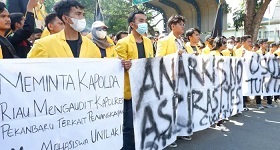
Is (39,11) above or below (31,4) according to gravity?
above

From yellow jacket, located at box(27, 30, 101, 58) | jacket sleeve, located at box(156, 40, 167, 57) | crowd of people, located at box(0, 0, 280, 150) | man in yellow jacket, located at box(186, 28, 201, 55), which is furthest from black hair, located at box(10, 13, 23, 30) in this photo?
man in yellow jacket, located at box(186, 28, 201, 55)

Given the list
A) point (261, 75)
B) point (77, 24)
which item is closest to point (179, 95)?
point (77, 24)

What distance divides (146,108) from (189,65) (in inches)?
52.6

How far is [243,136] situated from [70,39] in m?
3.46

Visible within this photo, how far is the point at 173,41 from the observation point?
4578 mm

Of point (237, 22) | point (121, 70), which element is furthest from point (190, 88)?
point (237, 22)

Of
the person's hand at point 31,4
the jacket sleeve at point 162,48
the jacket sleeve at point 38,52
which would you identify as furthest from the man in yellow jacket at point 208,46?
the jacket sleeve at point 38,52

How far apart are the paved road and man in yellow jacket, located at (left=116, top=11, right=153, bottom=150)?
1.03 meters

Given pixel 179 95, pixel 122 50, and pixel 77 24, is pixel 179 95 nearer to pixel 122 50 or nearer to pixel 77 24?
pixel 122 50

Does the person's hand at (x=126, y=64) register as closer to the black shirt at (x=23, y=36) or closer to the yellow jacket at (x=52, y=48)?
the yellow jacket at (x=52, y=48)

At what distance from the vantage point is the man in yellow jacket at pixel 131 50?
368 centimetres

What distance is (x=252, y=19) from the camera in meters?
12.1

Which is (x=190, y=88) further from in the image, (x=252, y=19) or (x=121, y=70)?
(x=252, y=19)

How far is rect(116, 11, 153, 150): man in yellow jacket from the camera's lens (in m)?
3.68
